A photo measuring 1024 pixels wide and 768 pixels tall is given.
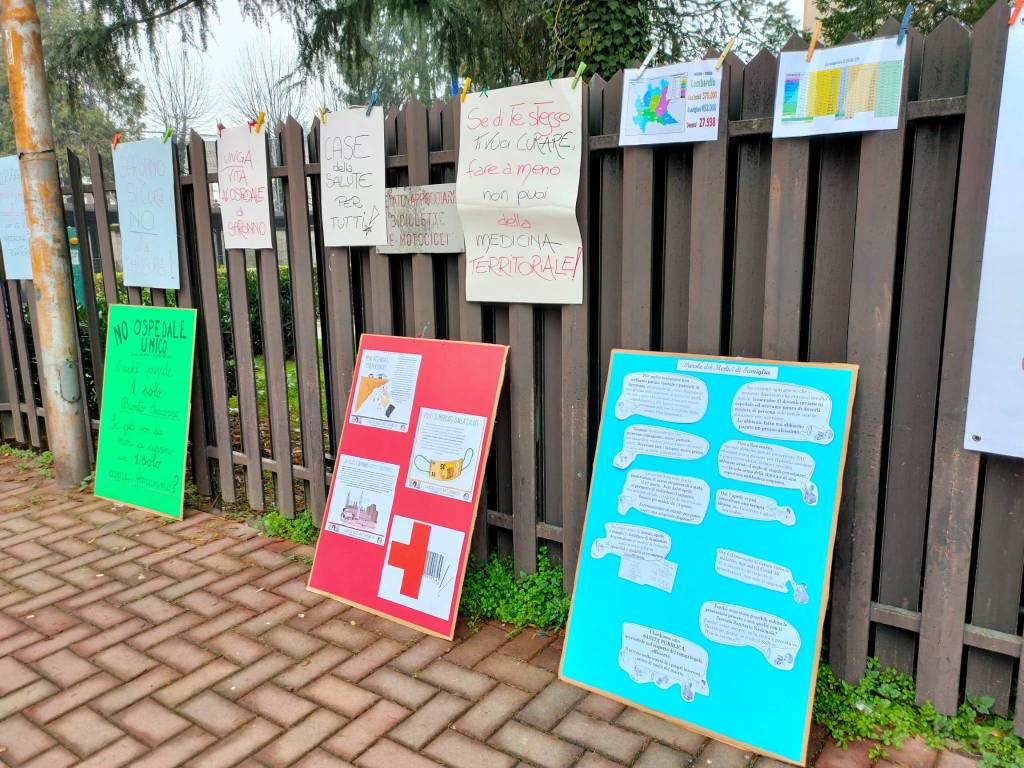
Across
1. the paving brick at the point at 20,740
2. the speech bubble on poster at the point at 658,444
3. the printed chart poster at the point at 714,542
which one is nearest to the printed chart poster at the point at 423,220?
the printed chart poster at the point at 714,542

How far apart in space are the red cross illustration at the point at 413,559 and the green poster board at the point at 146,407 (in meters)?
1.90

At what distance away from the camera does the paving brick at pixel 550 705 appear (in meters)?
2.54

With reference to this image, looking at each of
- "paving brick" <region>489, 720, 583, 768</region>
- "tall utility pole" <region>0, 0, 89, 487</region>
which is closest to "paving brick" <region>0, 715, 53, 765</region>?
"paving brick" <region>489, 720, 583, 768</region>

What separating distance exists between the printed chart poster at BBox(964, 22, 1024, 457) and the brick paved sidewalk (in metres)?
1.06

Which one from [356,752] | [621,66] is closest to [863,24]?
[621,66]

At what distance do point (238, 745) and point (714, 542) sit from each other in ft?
5.72

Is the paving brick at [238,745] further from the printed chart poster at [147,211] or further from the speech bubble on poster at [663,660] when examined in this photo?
the printed chart poster at [147,211]

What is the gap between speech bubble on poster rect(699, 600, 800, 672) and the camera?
2312 millimetres

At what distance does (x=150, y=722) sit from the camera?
259 centimetres

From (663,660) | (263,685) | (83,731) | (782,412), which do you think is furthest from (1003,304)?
(83,731)

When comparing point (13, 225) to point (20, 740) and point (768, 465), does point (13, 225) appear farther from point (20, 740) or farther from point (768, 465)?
point (768, 465)

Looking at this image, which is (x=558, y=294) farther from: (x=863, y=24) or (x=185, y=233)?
(x=863, y=24)

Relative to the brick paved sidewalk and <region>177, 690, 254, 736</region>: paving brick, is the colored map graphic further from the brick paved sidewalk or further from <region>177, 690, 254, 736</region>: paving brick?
<region>177, 690, 254, 736</region>: paving brick

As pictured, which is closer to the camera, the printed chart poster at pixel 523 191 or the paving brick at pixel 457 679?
the paving brick at pixel 457 679
